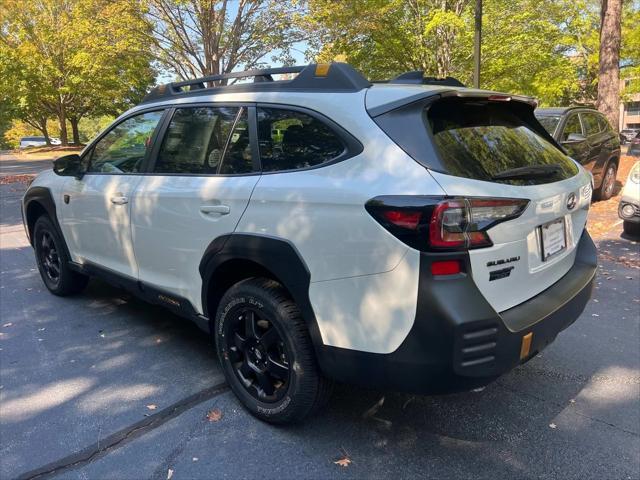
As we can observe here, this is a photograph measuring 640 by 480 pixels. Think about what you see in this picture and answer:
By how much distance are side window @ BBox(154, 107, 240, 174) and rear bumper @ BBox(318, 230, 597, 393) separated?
142 cm

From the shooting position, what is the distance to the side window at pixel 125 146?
370 centimetres

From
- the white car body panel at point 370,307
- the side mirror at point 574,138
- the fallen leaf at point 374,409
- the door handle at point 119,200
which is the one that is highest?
the door handle at point 119,200

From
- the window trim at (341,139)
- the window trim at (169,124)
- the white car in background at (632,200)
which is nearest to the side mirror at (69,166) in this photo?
the window trim at (169,124)

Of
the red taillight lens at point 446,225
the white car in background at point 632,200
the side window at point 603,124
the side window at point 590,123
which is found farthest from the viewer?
the side window at point 603,124

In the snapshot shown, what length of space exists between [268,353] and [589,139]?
8.37 meters

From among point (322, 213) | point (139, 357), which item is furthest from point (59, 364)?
point (322, 213)

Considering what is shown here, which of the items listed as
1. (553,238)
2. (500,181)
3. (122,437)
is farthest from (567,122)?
(122,437)

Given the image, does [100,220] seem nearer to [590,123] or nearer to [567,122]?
[567,122]

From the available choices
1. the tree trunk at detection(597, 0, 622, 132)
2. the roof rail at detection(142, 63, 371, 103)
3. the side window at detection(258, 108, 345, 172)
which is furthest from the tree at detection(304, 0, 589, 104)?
the side window at detection(258, 108, 345, 172)

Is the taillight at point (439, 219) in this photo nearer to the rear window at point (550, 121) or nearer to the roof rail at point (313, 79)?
the roof rail at point (313, 79)

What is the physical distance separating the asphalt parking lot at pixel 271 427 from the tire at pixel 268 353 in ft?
0.59

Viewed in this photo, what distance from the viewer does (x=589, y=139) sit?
357 inches

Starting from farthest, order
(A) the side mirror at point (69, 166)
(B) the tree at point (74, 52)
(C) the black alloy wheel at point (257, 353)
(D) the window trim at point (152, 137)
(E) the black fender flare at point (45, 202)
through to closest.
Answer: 1. (B) the tree at point (74, 52)
2. (E) the black fender flare at point (45, 202)
3. (A) the side mirror at point (69, 166)
4. (D) the window trim at point (152, 137)
5. (C) the black alloy wheel at point (257, 353)

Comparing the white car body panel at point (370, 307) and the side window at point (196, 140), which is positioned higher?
the side window at point (196, 140)
